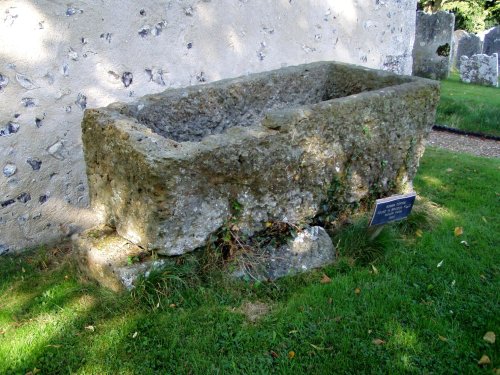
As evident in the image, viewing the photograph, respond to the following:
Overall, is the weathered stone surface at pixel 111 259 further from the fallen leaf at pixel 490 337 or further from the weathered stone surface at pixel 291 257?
the fallen leaf at pixel 490 337

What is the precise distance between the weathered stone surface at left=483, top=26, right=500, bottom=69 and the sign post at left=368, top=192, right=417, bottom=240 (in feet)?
43.4

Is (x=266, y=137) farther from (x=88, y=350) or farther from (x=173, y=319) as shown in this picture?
(x=88, y=350)

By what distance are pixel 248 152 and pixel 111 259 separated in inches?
44.0

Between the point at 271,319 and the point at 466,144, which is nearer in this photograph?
the point at 271,319

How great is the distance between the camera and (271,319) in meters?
2.90

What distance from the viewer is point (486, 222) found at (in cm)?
429

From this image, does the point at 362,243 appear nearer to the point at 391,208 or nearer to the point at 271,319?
the point at 391,208

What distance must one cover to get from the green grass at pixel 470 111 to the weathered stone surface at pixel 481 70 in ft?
5.71

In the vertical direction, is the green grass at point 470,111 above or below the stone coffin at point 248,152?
below

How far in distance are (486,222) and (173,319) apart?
3004 millimetres

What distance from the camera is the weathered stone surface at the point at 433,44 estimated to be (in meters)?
11.7

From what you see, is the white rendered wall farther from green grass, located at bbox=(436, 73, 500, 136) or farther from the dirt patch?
green grass, located at bbox=(436, 73, 500, 136)

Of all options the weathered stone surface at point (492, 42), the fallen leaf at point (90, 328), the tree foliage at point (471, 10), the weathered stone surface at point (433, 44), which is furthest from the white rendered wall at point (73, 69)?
the tree foliage at point (471, 10)

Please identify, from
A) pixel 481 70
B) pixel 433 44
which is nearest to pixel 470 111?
pixel 433 44
